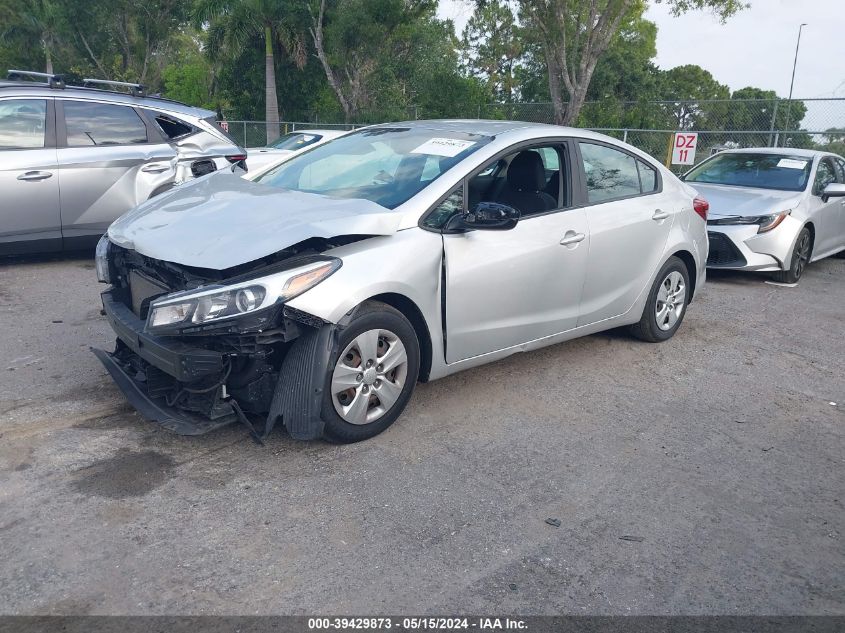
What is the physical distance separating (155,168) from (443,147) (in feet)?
14.6

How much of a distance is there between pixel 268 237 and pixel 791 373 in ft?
13.5

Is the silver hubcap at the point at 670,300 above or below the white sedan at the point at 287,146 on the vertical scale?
below

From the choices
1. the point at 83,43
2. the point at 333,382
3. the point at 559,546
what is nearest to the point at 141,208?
the point at 333,382

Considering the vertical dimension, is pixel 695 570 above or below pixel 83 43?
below

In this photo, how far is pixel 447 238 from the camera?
4395 millimetres

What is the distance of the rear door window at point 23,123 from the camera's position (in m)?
7.47

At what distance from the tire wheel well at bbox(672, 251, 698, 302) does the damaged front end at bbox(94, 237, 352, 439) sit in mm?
3280

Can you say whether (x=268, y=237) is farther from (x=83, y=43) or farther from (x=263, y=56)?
(x=83, y=43)

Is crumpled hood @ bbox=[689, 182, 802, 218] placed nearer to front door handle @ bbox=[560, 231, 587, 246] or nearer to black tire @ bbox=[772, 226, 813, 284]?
black tire @ bbox=[772, 226, 813, 284]

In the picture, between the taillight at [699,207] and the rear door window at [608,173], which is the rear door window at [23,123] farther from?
the taillight at [699,207]

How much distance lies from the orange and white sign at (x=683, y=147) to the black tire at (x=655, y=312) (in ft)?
30.8

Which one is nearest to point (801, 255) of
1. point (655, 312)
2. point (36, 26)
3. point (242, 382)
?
point (655, 312)

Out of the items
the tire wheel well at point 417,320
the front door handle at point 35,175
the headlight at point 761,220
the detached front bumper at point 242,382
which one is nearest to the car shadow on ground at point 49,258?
the front door handle at point 35,175

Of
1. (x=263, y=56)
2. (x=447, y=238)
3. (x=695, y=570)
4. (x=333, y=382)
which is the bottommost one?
(x=695, y=570)
